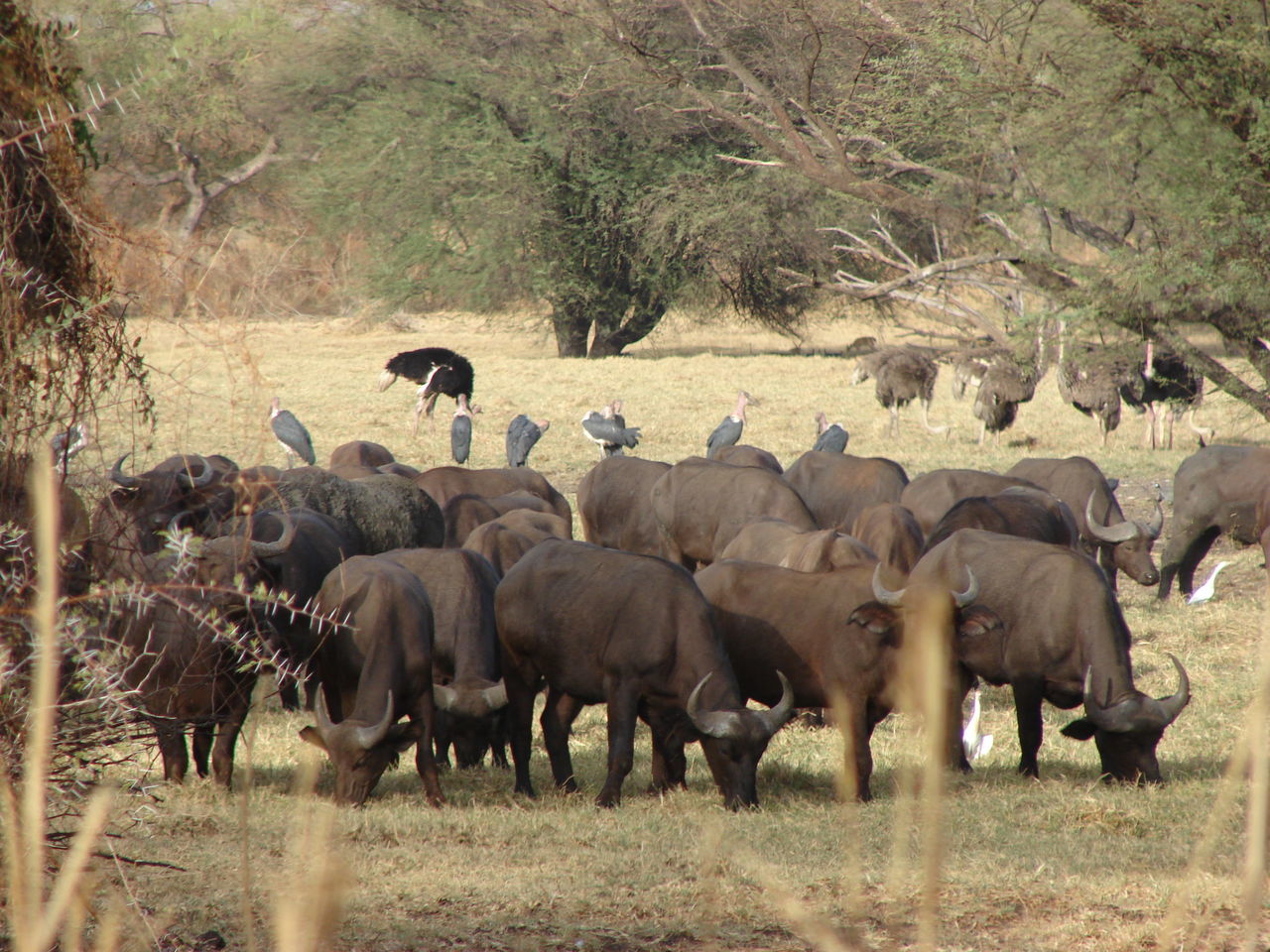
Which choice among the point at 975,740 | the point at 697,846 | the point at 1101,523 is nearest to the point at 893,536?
the point at 975,740

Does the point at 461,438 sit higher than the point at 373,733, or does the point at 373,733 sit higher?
the point at 461,438

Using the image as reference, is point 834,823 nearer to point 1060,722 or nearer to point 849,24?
point 1060,722

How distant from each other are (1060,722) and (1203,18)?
6.63 metres

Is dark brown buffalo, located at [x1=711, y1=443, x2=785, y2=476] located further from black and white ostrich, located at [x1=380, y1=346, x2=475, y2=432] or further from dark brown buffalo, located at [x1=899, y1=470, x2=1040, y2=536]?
black and white ostrich, located at [x1=380, y1=346, x2=475, y2=432]

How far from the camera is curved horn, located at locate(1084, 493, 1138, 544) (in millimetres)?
11461

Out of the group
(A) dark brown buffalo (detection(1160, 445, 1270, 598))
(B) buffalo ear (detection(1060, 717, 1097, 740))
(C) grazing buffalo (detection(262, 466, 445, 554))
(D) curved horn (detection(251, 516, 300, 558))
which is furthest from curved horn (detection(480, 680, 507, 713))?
(A) dark brown buffalo (detection(1160, 445, 1270, 598))

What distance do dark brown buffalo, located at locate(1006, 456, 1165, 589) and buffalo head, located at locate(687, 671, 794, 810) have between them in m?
5.93

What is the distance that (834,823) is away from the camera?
6.52 metres

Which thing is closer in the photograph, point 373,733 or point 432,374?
point 373,733

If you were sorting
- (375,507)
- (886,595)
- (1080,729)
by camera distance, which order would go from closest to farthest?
(886,595), (1080,729), (375,507)

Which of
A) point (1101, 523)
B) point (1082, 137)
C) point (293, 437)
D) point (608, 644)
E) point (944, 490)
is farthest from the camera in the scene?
point (293, 437)

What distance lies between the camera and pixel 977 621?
711 cm

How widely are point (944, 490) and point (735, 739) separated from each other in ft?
17.0

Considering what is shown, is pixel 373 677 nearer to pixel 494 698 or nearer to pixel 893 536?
pixel 494 698
